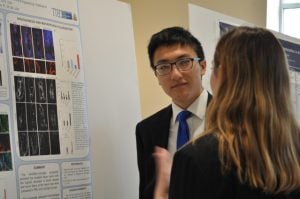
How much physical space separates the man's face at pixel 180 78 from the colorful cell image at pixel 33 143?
0.70 metres

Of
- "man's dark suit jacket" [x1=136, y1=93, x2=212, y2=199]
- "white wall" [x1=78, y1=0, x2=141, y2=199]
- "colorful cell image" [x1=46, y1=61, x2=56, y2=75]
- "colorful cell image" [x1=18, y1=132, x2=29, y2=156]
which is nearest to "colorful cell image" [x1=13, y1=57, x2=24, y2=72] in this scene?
"colorful cell image" [x1=46, y1=61, x2=56, y2=75]

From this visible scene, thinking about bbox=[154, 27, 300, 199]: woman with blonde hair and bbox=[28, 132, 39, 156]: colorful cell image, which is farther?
bbox=[28, 132, 39, 156]: colorful cell image

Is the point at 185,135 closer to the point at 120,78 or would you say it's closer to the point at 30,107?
the point at 120,78

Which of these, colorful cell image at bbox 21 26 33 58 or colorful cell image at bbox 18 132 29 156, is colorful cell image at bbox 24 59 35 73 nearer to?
colorful cell image at bbox 21 26 33 58

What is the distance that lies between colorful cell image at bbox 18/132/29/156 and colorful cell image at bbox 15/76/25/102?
0.40 ft

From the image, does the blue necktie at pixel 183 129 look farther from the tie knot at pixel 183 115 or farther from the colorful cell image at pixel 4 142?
the colorful cell image at pixel 4 142

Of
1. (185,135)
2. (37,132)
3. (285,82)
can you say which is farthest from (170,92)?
(285,82)

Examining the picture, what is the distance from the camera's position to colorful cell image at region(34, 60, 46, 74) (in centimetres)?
161

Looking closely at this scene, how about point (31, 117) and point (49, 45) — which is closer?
point (31, 117)

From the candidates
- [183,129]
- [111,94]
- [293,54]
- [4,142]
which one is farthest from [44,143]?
[293,54]

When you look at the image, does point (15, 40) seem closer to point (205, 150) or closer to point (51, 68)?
point (51, 68)

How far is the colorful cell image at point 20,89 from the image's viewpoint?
5.02 feet

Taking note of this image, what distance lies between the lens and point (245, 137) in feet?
3.52

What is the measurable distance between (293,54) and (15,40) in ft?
7.85
